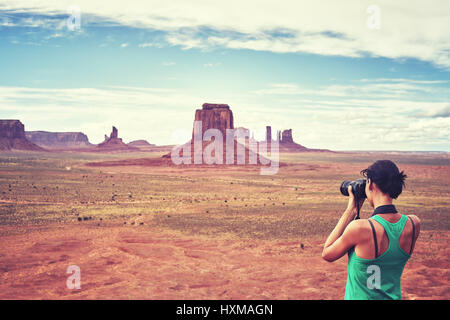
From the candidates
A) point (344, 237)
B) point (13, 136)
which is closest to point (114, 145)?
point (13, 136)

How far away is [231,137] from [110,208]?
6995cm

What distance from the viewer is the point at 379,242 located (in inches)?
91.9

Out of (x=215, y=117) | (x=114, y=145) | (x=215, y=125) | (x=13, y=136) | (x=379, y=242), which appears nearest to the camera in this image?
(x=379, y=242)

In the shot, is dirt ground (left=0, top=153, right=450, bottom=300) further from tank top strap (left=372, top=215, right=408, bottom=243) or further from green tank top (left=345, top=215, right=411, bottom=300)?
tank top strap (left=372, top=215, right=408, bottom=243)

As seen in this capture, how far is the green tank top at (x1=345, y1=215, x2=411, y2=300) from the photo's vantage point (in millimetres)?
2361

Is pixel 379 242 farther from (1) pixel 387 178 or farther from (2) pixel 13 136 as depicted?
(2) pixel 13 136

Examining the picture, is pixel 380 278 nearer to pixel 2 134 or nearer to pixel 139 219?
pixel 139 219

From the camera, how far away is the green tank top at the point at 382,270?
236cm

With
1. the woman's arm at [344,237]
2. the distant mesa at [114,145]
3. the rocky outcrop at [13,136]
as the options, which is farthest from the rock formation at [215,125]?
the rocky outcrop at [13,136]

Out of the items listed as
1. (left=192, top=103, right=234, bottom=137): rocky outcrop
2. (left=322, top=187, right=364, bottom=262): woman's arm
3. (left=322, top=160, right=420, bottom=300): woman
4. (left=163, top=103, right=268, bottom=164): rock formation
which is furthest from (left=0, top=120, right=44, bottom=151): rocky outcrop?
(left=322, top=160, right=420, bottom=300): woman

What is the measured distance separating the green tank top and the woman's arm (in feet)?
0.29

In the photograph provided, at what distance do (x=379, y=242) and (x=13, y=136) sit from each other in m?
185

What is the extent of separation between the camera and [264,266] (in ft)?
34.8

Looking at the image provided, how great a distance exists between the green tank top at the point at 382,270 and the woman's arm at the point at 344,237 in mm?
88
